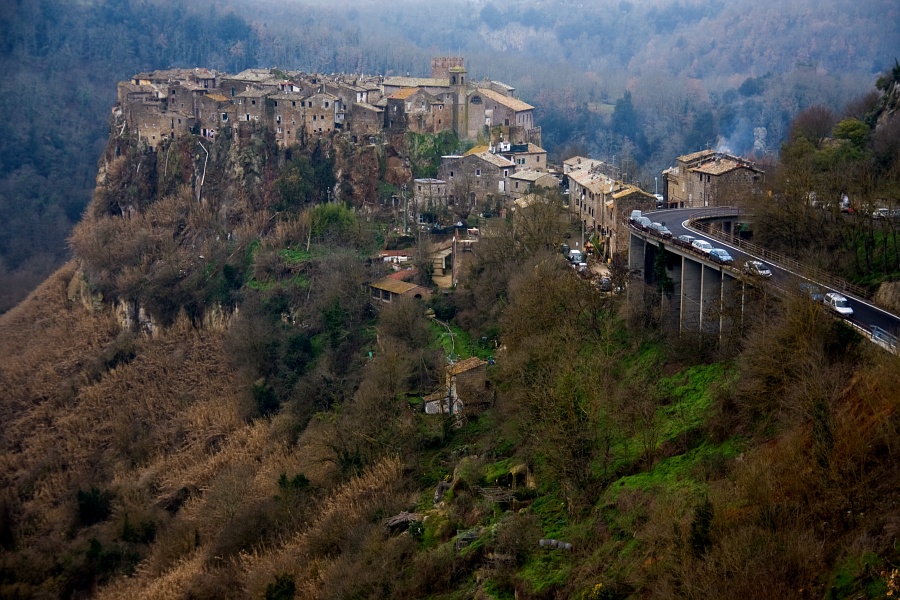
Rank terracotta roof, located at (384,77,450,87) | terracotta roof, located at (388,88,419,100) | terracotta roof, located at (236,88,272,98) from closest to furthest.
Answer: terracotta roof, located at (236,88,272,98) → terracotta roof, located at (388,88,419,100) → terracotta roof, located at (384,77,450,87)

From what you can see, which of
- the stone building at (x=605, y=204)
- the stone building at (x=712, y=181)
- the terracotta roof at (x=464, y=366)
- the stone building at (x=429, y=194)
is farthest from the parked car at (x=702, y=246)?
the stone building at (x=429, y=194)

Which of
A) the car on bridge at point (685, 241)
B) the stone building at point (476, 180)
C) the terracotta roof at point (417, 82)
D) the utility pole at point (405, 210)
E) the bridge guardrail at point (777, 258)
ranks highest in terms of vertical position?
the terracotta roof at point (417, 82)

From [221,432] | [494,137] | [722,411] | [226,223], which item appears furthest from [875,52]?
[722,411]

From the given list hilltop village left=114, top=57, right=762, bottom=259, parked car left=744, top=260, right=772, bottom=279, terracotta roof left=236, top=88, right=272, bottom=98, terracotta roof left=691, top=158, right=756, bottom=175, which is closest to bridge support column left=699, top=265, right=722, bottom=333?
parked car left=744, top=260, right=772, bottom=279

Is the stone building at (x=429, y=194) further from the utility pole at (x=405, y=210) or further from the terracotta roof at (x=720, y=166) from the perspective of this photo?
the terracotta roof at (x=720, y=166)

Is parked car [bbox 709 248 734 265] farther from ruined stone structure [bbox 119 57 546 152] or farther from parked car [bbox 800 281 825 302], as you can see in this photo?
ruined stone structure [bbox 119 57 546 152]
